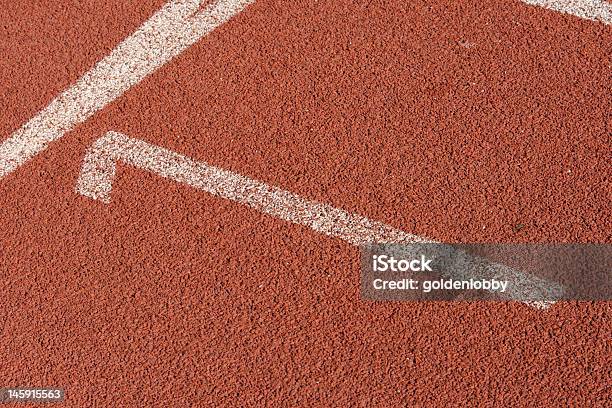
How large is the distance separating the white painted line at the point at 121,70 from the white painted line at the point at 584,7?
1535 millimetres

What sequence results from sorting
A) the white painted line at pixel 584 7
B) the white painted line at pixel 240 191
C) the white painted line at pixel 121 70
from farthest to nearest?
the white painted line at pixel 584 7, the white painted line at pixel 121 70, the white painted line at pixel 240 191

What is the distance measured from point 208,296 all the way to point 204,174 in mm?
575

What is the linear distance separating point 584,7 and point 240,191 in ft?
6.45

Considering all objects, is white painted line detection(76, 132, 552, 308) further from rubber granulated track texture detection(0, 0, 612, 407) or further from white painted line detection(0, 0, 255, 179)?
white painted line detection(0, 0, 255, 179)

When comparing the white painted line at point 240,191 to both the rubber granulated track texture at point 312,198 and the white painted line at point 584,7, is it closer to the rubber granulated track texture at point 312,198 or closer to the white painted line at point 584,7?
the rubber granulated track texture at point 312,198

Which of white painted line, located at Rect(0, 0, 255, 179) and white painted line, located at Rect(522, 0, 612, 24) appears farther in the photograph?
white painted line, located at Rect(522, 0, 612, 24)

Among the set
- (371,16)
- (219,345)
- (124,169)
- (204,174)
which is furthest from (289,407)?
(371,16)

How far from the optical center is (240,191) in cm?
324

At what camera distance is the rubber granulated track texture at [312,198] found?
297 centimetres

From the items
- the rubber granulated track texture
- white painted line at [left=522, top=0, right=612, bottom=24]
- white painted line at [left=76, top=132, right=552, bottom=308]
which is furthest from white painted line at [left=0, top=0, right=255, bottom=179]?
white painted line at [left=522, top=0, right=612, bottom=24]

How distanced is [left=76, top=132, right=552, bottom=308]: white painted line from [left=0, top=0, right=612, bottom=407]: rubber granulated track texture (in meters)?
0.04

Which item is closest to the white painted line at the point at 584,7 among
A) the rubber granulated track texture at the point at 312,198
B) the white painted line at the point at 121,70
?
the rubber granulated track texture at the point at 312,198

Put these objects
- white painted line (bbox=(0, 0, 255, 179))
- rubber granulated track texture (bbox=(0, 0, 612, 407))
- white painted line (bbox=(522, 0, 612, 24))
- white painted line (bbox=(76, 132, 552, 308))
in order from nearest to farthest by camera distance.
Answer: rubber granulated track texture (bbox=(0, 0, 612, 407)), white painted line (bbox=(76, 132, 552, 308)), white painted line (bbox=(0, 0, 255, 179)), white painted line (bbox=(522, 0, 612, 24))

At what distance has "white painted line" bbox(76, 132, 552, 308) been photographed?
10.2 feet
